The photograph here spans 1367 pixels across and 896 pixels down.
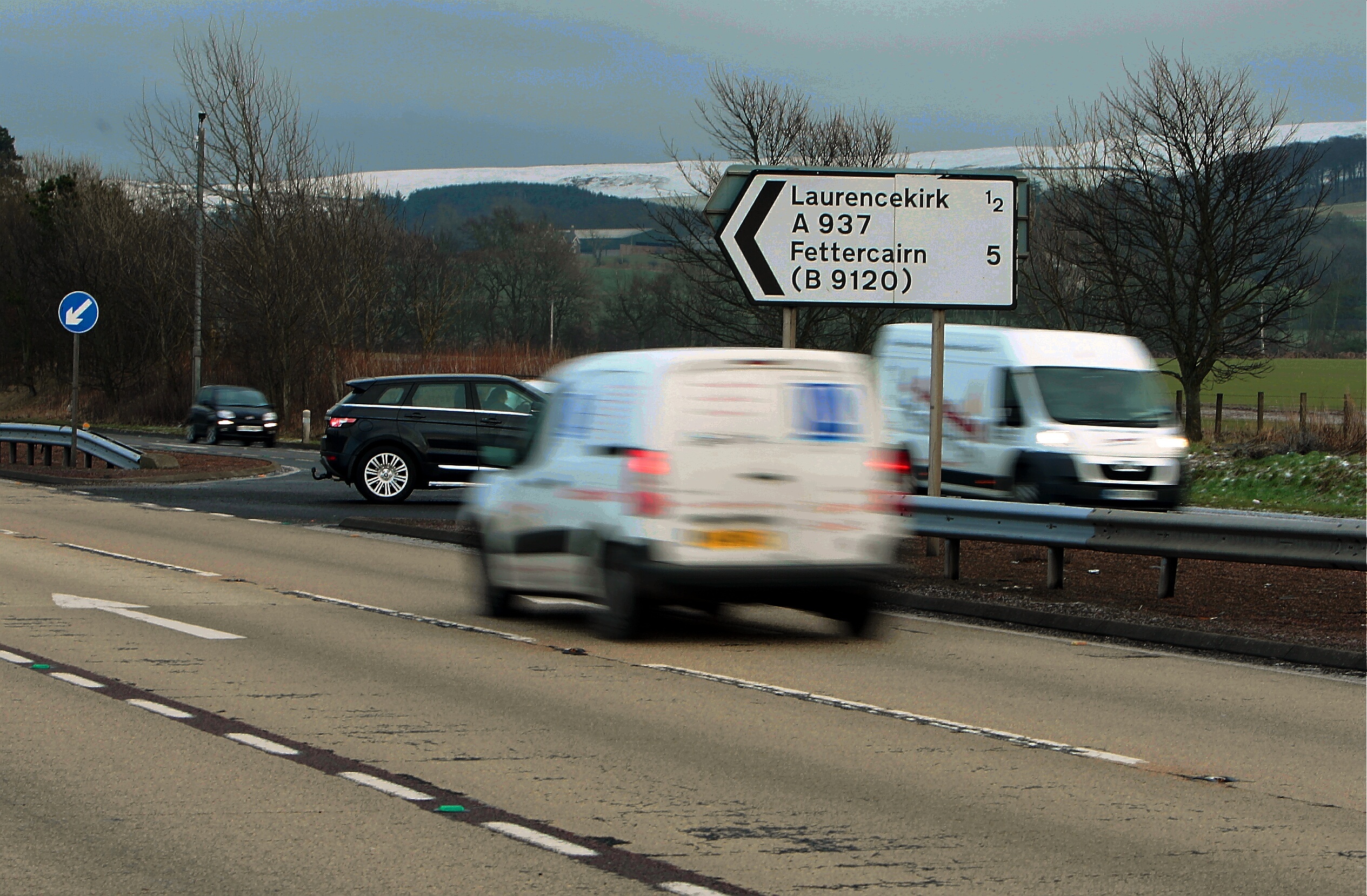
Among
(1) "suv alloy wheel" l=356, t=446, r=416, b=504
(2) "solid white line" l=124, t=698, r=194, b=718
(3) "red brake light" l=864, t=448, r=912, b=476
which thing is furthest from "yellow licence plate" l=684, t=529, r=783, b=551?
(1) "suv alloy wheel" l=356, t=446, r=416, b=504

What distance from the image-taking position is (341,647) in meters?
10.4

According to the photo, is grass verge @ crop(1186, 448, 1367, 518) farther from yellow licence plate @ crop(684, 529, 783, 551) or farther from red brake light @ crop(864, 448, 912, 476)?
yellow licence plate @ crop(684, 529, 783, 551)

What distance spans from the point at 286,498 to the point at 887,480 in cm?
1608

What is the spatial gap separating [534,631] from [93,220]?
201 ft

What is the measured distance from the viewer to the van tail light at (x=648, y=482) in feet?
33.3

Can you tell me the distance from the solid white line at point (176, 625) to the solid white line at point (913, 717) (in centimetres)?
292

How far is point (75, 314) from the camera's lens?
93.2 ft

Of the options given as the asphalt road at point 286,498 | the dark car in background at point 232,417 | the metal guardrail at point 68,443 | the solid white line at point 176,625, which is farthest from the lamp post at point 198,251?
the solid white line at point 176,625

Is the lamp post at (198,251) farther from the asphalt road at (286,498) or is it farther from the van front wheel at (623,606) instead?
the van front wheel at (623,606)

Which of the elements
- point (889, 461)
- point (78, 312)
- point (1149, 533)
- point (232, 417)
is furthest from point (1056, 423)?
point (232, 417)

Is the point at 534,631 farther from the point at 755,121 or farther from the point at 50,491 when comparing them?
the point at 755,121

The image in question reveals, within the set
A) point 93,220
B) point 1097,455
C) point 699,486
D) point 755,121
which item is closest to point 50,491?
point 1097,455

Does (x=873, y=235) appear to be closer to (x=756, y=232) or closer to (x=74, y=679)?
(x=756, y=232)

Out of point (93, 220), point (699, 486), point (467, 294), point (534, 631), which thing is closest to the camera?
point (699, 486)
